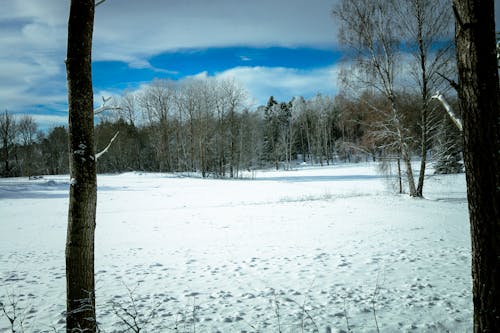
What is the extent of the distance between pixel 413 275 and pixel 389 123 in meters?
11.0

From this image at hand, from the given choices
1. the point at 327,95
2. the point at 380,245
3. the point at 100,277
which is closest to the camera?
the point at 100,277

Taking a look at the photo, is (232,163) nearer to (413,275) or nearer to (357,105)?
(357,105)

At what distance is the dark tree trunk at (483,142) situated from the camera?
2.10m

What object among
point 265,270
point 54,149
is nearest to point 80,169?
point 265,270

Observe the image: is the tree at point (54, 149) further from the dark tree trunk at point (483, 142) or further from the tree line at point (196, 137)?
the dark tree trunk at point (483, 142)

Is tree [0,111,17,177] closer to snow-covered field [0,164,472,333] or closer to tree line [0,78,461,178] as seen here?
tree line [0,78,461,178]

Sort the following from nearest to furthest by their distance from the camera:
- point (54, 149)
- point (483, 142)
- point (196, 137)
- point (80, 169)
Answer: point (483, 142) → point (80, 169) → point (196, 137) → point (54, 149)

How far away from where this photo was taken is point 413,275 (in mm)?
5418

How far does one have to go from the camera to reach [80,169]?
2643 millimetres

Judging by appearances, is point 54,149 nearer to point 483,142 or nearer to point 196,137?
A: point 196,137

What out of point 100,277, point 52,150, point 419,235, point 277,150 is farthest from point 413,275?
point 52,150

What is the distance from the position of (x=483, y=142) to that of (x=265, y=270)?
4802 millimetres

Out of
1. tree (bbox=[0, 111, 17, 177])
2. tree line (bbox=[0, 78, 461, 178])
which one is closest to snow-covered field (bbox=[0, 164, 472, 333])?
tree line (bbox=[0, 78, 461, 178])

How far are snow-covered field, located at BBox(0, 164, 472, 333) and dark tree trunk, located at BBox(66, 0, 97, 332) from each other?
1.35 m
